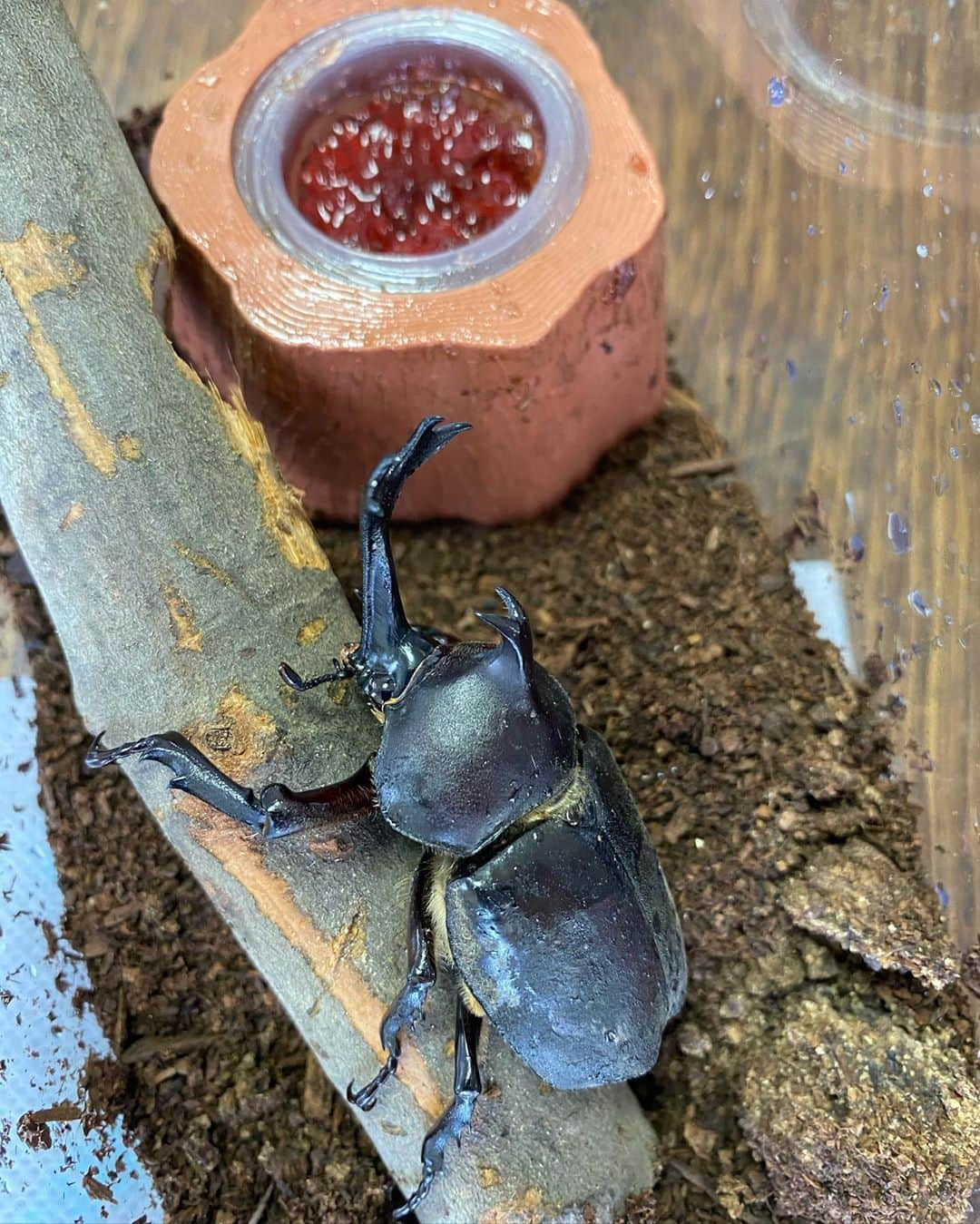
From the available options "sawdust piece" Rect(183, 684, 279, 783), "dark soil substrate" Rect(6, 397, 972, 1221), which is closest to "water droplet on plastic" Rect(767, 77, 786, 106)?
"dark soil substrate" Rect(6, 397, 972, 1221)

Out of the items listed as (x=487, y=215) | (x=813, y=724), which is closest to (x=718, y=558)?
(x=813, y=724)

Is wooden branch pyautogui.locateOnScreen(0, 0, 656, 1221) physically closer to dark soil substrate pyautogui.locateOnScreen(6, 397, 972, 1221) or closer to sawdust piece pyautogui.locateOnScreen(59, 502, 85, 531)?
sawdust piece pyautogui.locateOnScreen(59, 502, 85, 531)

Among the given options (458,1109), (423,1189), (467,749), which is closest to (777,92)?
(467,749)

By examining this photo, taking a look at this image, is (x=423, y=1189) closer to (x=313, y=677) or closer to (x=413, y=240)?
(x=313, y=677)

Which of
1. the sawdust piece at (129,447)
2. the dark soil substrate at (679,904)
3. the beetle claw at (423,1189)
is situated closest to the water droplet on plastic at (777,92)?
the dark soil substrate at (679,904)

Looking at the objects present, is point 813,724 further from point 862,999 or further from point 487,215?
point 487,215
